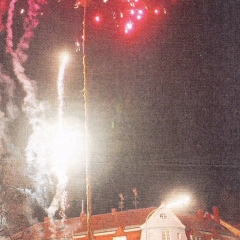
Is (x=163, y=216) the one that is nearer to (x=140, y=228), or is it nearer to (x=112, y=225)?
(x=140, y=228)

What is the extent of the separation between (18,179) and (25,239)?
880 cm

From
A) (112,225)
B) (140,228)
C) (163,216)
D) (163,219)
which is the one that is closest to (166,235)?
(163,219)

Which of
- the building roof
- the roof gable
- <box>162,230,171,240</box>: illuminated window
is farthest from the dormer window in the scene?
the building roof

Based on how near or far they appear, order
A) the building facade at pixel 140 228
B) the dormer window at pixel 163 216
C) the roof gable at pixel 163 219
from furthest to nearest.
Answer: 1. the dormer window at pixel 163 216
2. the roof gable at pixel 163 219
3. the building facade at pixel 140 228

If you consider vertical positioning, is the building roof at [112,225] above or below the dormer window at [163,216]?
below

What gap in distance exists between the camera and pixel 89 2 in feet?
58.7

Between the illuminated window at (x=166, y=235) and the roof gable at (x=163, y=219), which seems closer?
the illuminated window at (x=166, y=235)

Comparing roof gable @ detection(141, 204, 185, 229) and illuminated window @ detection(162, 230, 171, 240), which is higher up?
roof gable @ detection(141, 204, 185, 229)

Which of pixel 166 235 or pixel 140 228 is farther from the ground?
pixel 140 228

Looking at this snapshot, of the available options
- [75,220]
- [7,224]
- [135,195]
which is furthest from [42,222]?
[135,195]

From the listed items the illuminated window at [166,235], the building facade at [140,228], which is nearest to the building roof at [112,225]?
the building facade at [140,228]

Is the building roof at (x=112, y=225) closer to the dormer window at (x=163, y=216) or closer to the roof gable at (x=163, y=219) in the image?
the roof gable at (x=163, y=219)

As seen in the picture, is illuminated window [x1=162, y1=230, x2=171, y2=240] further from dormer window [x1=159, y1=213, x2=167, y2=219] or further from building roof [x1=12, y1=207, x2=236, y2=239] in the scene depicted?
building roof [x1=12, y1=207, x2=236, y2=239]

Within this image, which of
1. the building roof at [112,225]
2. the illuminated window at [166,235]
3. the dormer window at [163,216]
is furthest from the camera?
the building roof at [112,225]
